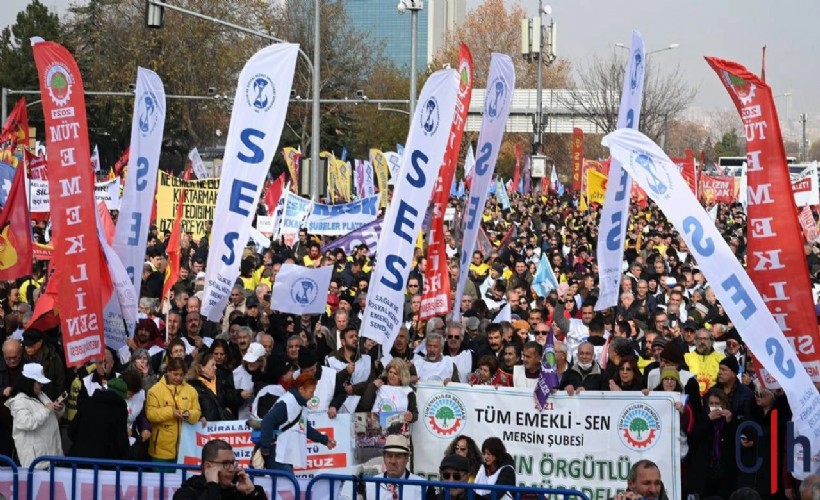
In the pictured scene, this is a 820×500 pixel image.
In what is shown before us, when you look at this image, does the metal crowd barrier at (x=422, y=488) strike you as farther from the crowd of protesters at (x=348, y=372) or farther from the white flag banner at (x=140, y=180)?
the white flag banner at (x=140, y=180)

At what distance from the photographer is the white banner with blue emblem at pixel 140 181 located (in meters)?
13.5

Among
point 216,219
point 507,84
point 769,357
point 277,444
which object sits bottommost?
point 277,444

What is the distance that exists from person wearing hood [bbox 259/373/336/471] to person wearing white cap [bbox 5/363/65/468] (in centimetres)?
166

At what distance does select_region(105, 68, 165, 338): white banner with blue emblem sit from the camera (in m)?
13.5

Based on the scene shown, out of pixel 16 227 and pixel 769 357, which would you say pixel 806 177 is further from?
pixel 769 357

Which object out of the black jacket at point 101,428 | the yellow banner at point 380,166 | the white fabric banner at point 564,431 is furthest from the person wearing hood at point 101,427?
the yellow banner at point 380,166

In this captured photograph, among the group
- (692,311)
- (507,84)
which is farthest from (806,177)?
(507,84)

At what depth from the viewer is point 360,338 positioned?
41.1 feet

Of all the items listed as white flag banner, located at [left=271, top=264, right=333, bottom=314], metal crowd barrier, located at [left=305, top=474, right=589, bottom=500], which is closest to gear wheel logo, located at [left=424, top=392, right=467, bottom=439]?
metal crowd barrier, located at [left=305, top=474, right=589, bottom=500]

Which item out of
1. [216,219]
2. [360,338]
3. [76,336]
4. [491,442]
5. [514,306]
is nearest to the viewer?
[491,442]

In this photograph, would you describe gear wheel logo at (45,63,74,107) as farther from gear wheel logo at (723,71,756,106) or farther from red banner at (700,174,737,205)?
red banner at (700,174,737,205)

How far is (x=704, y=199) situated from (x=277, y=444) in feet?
123

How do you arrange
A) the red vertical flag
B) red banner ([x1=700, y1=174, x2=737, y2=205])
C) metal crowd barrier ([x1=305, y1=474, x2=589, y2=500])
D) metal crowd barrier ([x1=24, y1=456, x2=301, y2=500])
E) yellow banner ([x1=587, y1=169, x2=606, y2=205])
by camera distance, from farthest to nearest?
red banner ([x1=700, y1=174, x2=737, y2=205])
yellow banner ([x1=587, y1=169, x2=606, y2=205])
the red vertical flag
metal crowd barrier ([x1=24, y1=456, x2=301, y2=500])
metal crowd barrier ([x1=305, y1=474, x2=589, y2=500])

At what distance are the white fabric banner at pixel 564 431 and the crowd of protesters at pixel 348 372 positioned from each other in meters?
0.13
